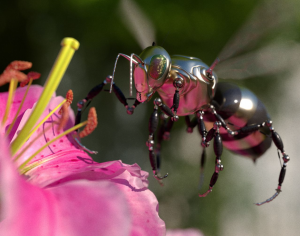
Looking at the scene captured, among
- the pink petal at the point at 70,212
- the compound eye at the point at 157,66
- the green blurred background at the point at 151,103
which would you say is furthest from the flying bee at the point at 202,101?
the green blurred background at the point at 151,103

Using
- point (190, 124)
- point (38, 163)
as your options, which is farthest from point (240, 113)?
point (38, 163)

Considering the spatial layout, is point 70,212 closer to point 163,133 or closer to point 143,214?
point 143,214

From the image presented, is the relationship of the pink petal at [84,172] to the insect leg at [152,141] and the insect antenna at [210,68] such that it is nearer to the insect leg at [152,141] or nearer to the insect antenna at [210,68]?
the insect leg at [152,141]

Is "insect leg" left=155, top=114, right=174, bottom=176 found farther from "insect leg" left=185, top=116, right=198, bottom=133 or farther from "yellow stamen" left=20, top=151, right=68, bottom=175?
"yellow stamen" left=20, top=151, right=68, bottom=175

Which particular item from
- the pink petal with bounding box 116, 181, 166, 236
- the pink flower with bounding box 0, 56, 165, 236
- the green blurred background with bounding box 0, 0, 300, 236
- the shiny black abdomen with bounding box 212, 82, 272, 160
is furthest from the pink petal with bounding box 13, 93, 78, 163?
the green blurred background with bounding box 0, 0, 300, 236

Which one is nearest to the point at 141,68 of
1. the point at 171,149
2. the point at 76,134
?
the point at 76,134

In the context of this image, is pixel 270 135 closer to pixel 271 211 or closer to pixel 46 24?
pixel 46 24

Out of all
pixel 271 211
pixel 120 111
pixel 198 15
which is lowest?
pixel 271 211
